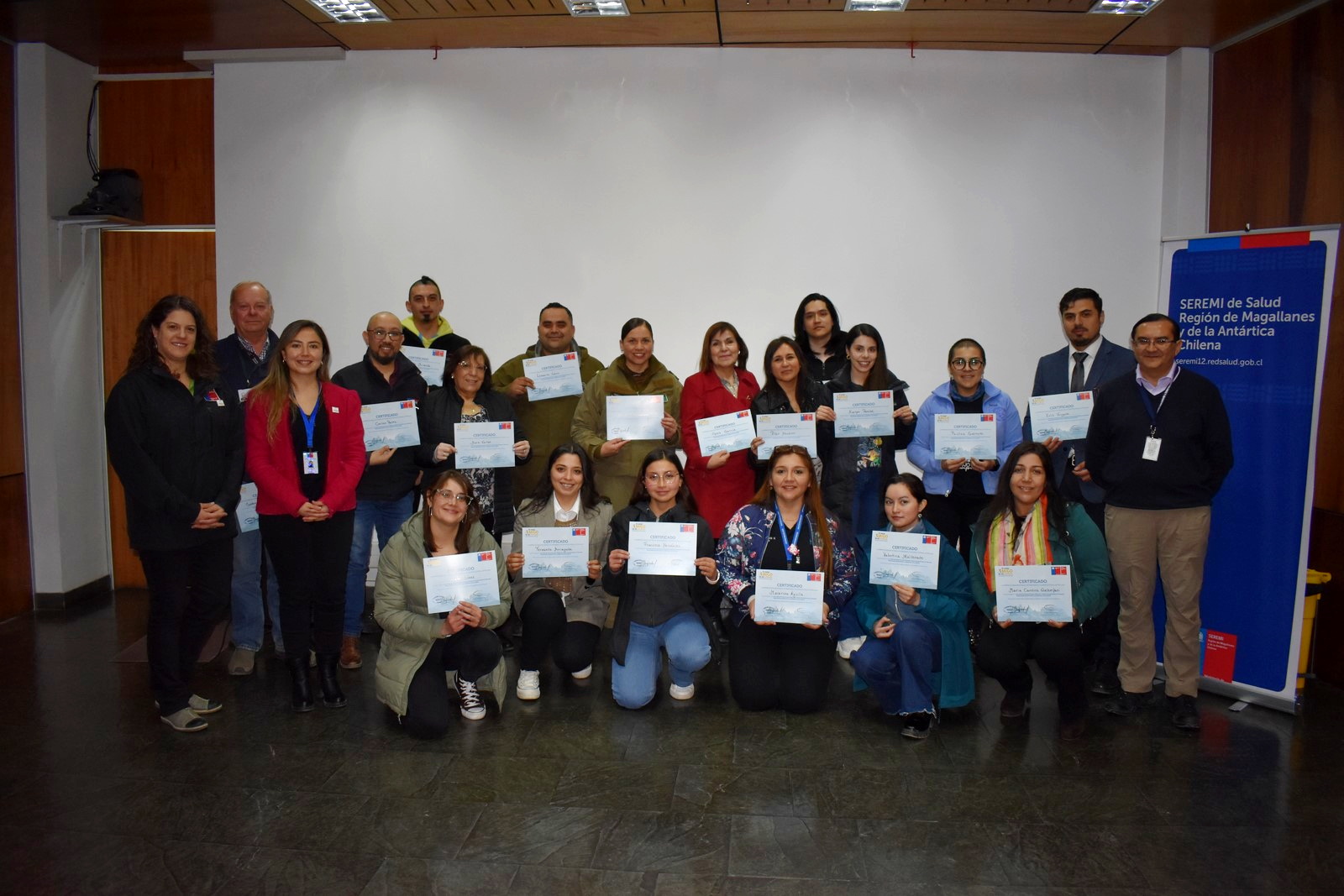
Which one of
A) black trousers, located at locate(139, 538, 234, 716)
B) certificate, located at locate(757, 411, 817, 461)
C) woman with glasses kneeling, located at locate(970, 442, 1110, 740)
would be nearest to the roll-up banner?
woman with glasses kneeling, located at locate(970, 442, 1110, 740)

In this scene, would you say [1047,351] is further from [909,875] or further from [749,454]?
[909,875]

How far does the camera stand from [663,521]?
13.4 ft

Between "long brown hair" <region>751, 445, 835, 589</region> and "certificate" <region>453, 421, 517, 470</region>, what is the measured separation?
129 cm

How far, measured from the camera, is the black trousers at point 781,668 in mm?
3928

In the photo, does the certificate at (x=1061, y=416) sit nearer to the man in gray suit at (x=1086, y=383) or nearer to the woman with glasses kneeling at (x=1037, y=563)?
the man in gray suit at (x=1086, y=383)

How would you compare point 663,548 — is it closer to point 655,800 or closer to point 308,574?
point 655,800

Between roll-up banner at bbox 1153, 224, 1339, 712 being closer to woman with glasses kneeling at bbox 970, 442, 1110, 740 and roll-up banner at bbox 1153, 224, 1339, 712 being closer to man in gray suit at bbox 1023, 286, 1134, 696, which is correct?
man in gray suit at bbox 1023, 286, 1134, 696

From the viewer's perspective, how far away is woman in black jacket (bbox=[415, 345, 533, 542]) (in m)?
4.60

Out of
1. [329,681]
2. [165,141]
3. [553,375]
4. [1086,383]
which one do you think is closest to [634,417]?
[553,375]

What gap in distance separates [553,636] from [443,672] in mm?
570

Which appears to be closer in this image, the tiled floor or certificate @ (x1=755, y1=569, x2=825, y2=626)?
the tiled floor

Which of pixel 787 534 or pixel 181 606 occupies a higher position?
pixel 787 534

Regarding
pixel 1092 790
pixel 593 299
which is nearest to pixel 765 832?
pixel 1092 790

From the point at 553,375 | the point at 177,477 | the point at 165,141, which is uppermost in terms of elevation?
the point at 165,141
